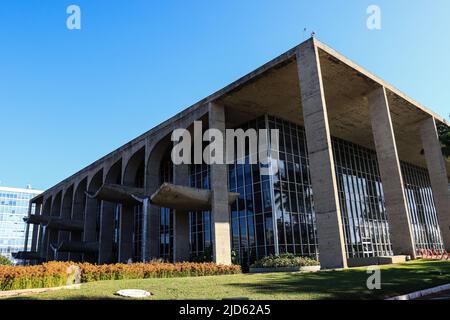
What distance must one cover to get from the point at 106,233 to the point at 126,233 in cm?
514

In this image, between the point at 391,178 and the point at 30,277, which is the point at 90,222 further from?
the point at 391,178

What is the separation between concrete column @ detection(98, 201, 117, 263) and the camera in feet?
138

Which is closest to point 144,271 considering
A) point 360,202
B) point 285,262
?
point 285,262

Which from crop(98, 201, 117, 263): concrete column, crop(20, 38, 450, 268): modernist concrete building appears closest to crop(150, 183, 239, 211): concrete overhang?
crop(20, 38, 450, 268): modernist concrete building

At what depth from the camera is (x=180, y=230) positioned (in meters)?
31.8

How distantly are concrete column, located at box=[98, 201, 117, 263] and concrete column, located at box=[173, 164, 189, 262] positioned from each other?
14.8 m

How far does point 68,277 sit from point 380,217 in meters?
36.5

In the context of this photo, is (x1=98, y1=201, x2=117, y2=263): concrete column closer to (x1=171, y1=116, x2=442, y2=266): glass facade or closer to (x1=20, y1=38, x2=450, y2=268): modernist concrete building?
(x1=20, y1=38, x2=450, y2=268): modernist concrete building

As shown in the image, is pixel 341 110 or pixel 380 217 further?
pixel 380 217

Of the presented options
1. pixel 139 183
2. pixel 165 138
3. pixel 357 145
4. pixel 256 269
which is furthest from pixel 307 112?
pixel 139 183

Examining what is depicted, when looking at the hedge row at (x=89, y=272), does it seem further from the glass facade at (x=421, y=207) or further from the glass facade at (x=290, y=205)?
the glass facade at (x=421, y=207)

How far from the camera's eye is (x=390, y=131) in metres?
28.5

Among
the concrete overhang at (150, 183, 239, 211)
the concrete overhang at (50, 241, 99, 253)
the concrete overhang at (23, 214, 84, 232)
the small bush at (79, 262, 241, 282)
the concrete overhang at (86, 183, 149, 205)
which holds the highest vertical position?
the concrete overhang at (86, 183, 149, 205)
